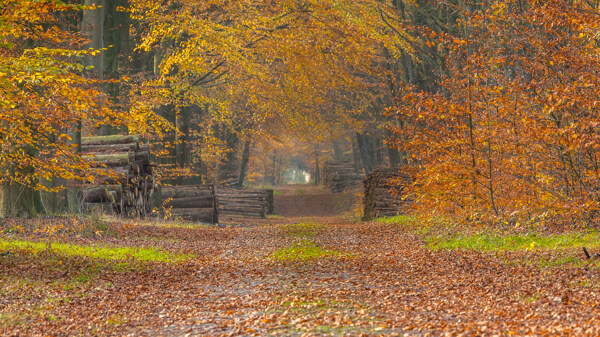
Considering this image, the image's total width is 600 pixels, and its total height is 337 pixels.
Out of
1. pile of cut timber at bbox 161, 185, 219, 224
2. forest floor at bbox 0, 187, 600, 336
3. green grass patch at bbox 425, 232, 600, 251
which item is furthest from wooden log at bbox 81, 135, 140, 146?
green grass patch at bbox 425, 232, 600, 251

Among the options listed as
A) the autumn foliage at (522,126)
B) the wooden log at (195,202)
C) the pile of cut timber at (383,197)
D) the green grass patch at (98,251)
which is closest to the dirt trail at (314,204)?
the pile of cut timber at (383,197)

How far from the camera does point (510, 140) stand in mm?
12445

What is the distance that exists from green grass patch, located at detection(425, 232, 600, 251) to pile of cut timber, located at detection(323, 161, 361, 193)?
32297 millimetres

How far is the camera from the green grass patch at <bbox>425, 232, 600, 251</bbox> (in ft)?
37.3

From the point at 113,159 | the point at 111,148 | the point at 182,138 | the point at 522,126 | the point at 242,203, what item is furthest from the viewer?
the point at 242,203

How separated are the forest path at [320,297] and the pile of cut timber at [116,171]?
732cm

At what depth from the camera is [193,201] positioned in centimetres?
2556

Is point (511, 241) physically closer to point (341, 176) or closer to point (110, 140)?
point (110, 140)

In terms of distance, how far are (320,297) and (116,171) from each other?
12.9 m

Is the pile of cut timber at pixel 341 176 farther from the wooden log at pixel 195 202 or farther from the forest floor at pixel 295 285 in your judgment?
the forest floor at pixel 295 285

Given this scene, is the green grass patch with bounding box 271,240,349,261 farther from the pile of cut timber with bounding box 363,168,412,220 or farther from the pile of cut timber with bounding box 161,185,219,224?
the pile of cut timber with bounding box 161,185,219,224

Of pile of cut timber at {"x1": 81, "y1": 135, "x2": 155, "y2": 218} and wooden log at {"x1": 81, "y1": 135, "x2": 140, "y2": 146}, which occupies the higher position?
wooden log at {"x1": 81, "y1": 135, "x2": 140, "y2": 146}

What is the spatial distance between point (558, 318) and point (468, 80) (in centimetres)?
854

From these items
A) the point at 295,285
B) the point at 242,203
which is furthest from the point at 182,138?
the point at 295,285
